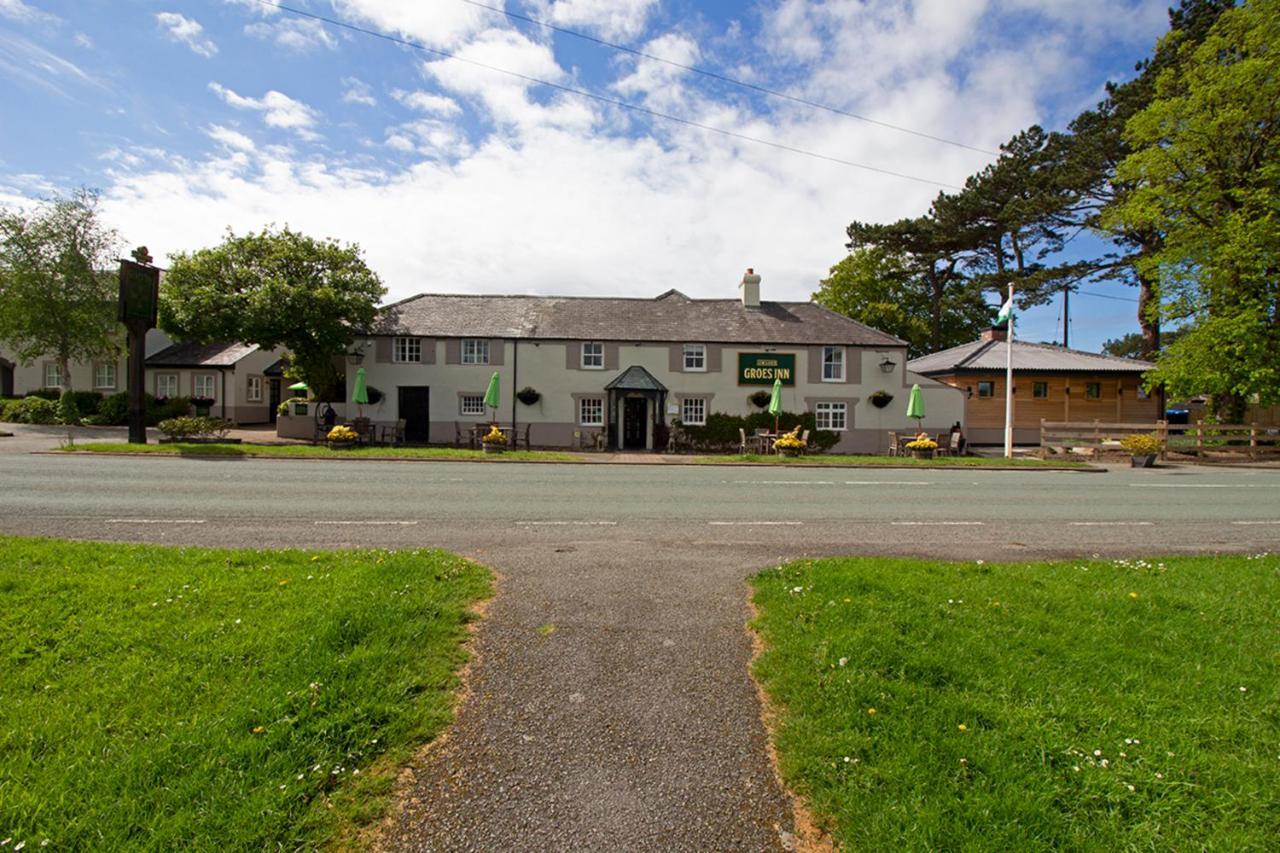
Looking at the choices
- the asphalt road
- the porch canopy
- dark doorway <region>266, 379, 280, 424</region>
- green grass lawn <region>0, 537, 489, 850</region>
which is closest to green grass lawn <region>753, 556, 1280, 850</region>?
the asphalt road

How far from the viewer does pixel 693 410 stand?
27.1m

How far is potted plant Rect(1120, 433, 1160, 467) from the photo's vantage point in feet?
72.2

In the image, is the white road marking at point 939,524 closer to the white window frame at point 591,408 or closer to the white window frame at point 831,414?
the white window frame at point 831,414

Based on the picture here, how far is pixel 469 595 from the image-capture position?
516cm

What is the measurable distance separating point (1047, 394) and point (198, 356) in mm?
46902

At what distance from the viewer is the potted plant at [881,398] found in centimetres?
2706

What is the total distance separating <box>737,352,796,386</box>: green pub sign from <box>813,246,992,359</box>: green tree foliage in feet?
65.7

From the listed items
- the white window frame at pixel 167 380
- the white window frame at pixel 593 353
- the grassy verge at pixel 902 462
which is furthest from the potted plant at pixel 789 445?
the white window frame at pixel 167 380

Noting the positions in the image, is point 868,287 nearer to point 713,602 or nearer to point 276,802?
point 713,602

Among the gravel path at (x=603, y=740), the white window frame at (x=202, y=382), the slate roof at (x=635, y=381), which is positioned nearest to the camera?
the gravel path at (x=603, y=740)

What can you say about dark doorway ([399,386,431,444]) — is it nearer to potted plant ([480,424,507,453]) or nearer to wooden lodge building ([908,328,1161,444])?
potted plant ([480,424,507,453])

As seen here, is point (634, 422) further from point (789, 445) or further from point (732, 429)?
point (789, 445)

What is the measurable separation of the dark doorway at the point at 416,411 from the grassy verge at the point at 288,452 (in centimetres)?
596

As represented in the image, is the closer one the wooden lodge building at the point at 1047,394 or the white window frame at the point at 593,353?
the white window frame at the point at 593,353
